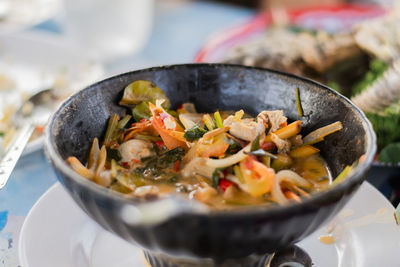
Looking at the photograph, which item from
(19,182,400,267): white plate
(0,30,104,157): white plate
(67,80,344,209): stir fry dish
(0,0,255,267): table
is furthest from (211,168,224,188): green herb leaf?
(0,30,104,157): white plate

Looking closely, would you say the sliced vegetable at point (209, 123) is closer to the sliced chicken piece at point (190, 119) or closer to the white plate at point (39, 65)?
the sliced chicken piece at point (190, 119)

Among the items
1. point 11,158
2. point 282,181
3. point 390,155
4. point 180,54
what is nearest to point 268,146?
point 282,181

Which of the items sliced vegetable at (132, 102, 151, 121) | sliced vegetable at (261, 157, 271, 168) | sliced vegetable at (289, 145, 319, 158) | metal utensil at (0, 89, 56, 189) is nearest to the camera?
sliced vegetable at (261, 157, 271, 168)

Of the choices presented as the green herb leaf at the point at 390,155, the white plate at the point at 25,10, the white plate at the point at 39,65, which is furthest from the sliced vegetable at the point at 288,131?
the white plate at the point at 25,10

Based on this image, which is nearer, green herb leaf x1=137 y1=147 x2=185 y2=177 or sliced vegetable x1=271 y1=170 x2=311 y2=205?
sliced vegetable x1=271 y1=170 x2=311 y2=205

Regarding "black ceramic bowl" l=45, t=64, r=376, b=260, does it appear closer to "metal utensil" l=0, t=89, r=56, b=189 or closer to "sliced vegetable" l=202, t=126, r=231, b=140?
"sliced vegetable" l=202, t=126, r=231, b=140

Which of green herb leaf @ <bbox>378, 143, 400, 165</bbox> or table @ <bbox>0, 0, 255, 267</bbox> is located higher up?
green herb leaf @ <bbox>378, 143, 400, 165</bbox>
